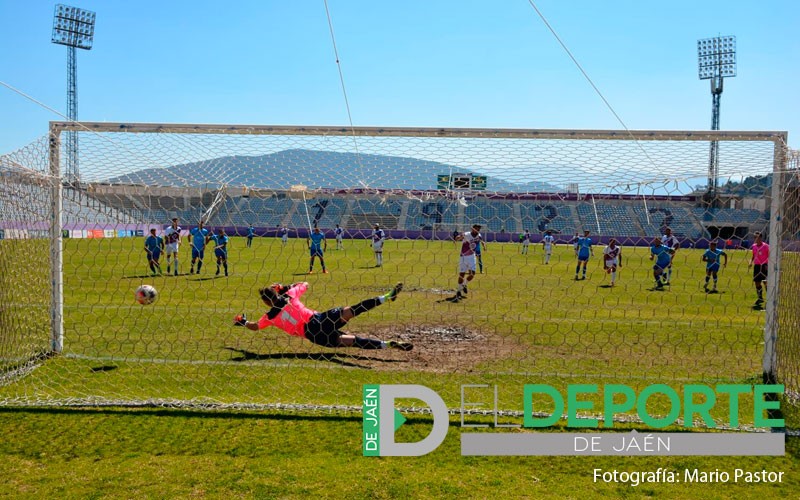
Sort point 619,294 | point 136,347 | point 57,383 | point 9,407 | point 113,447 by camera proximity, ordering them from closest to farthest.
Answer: point 113,447, point 9,407, point 57,383, point 136,347, point 619,294

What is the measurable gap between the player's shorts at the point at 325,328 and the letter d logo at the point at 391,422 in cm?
196

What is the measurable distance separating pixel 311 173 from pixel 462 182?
7.00 ft

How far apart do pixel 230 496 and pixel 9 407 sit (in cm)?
329

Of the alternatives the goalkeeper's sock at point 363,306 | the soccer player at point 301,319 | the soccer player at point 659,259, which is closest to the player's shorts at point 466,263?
the soccer player at point 659,259

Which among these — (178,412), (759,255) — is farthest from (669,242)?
(178,412)

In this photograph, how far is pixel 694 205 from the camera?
273 inches

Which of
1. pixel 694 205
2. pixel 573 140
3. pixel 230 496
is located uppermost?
pixel 573 140

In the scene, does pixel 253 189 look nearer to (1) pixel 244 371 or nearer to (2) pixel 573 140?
(1) pixel 244 371

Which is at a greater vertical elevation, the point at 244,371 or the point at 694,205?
the point at 694,205

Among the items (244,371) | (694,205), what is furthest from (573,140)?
(244,371)

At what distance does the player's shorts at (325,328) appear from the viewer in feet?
24.8

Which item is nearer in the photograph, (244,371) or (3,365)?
(3,365)

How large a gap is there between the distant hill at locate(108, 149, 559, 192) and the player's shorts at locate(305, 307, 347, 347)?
179 centimetres

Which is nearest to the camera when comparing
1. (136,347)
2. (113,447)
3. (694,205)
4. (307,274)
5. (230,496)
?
(230,496)
